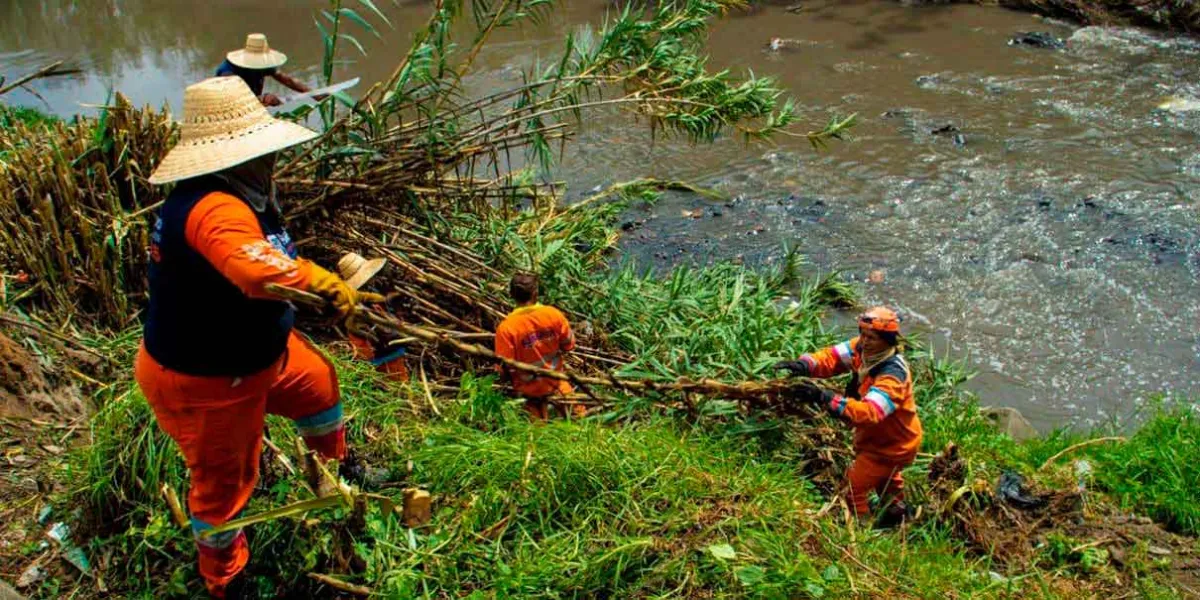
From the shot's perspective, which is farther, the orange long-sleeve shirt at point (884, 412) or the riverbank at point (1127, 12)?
the riverbank at point (1127, 12)

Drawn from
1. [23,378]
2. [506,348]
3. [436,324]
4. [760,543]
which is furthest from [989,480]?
[23,378]

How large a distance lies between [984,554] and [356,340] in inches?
117

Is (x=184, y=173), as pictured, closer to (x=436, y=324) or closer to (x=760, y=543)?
(x=760, y=543)

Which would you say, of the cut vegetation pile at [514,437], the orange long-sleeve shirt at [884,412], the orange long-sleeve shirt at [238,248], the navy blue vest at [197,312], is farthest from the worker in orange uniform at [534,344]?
the orange long-sleeve shirt at [238,248]

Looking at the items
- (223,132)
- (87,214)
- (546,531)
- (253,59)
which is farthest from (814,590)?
(253,59)

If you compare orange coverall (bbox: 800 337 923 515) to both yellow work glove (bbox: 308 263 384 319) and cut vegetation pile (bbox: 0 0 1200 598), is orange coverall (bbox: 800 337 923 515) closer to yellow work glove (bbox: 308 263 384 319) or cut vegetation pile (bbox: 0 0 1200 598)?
cut vegetation pile (bbox: 0 0 1200 598)

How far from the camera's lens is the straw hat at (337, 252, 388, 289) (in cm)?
275

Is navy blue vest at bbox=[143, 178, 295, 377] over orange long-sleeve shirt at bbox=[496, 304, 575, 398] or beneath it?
over

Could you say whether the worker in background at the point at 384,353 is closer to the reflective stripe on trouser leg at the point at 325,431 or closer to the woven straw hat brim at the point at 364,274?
the reflective stripe on trouser leg at the point at 325,431

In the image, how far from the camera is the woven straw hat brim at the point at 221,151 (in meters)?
2.54

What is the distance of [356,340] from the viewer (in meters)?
4.60

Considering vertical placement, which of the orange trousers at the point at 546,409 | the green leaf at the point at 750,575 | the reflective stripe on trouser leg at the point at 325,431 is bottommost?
the orange trousers at the point at 546,409

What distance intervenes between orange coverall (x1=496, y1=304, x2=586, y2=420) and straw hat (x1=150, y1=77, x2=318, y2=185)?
1.73 m

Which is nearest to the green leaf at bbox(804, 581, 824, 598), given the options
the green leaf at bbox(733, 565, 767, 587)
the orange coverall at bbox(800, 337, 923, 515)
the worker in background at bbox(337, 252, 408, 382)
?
the green leaf at bbox(733, 565, 767, 587)
